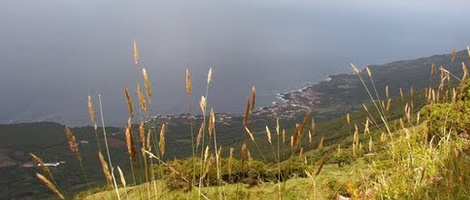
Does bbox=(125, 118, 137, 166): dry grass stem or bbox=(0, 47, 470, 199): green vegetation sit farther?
bbox=(0, 47, 470, 199): green vegetation

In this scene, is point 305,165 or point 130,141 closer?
point 130,141

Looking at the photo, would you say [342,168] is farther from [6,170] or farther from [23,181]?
[6,170]

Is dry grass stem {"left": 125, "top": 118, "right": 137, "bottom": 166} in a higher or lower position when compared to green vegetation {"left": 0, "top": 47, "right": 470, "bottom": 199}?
higher

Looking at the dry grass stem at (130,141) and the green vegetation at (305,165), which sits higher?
the dry grass stem at (130,141)

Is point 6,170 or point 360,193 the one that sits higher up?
point 360,193

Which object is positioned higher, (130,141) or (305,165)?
(130,141)

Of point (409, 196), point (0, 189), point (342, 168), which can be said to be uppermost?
point (409, 196)

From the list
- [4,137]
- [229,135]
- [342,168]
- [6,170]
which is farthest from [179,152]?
[342,168]

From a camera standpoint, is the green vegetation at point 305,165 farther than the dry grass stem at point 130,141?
Yes

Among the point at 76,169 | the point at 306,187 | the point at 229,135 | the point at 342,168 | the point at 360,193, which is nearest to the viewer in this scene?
the point at 360,193

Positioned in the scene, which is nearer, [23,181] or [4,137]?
[23,181]

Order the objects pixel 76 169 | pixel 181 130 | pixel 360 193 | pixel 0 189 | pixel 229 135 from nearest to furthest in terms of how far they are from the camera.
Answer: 1. pixel 360 193
2. pixel 0 189
3. pixel 76 169
4. pixel 229 135
5. pixel 181 130
